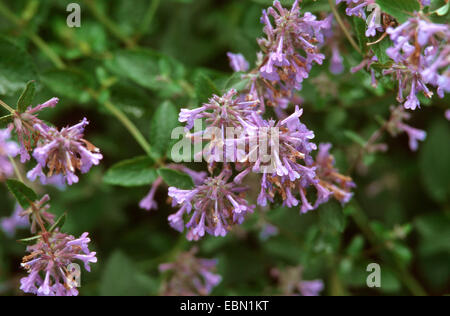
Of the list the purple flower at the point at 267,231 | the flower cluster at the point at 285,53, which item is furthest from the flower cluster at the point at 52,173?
the purple flower at the point at 267,231

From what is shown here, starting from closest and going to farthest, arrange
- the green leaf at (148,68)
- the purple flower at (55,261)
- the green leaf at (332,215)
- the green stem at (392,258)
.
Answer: the purple flower at (55,261)
the green leaf at (332,215)
the green leaf at (148,68)
the green stem at (392,258)

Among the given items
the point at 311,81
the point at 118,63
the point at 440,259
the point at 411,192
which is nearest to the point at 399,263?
the point at 440,259

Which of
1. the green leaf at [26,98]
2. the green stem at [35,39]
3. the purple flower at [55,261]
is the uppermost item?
the green stem at [35,39]

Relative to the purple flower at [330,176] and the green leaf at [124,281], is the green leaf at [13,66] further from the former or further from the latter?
the purple flower at [330,176]

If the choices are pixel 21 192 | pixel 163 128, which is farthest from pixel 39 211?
pixel 163 128

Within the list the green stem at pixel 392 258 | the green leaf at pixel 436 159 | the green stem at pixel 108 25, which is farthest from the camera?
the green leaf at pixel 436 159

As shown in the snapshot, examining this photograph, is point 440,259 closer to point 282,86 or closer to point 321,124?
point 321,124

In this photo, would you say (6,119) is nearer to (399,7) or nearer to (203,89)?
(203,89)

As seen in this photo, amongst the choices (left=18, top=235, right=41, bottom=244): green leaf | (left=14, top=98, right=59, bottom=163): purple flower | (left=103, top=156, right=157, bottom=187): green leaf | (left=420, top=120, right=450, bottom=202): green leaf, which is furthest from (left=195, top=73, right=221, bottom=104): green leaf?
(left=420, top=120, right=450, bottom=202): green leaf

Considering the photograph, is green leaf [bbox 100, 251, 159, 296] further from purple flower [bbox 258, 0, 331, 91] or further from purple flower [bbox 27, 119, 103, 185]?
purple flower [bbox 258, 0, 331, 91]
